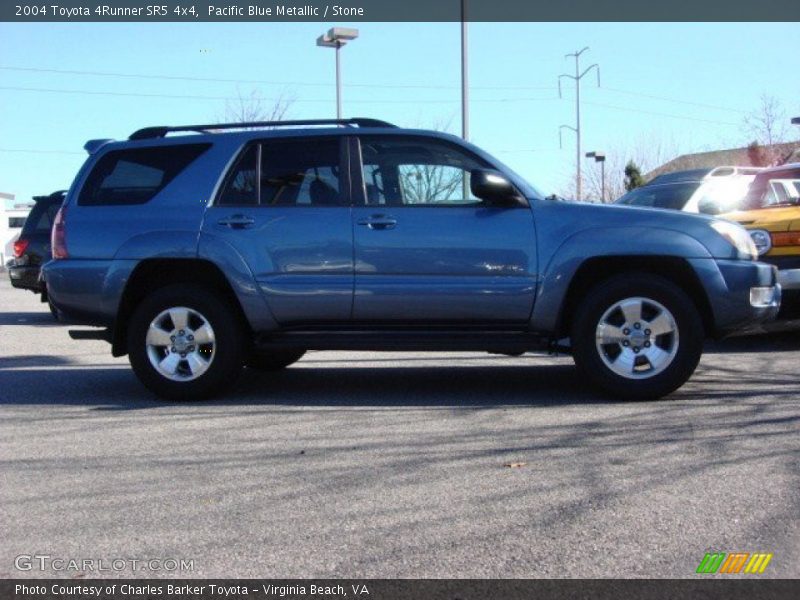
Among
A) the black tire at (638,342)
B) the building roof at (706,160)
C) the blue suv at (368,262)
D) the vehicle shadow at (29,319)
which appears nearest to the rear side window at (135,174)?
the blue suv at (368,262)

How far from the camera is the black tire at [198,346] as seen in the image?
7.56 metres

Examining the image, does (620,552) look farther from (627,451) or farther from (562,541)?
(627,451)

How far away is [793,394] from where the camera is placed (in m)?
7.52

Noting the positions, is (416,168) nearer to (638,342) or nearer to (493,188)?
(493,188)

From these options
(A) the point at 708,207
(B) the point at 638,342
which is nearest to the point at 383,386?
(B) the point at 638,342

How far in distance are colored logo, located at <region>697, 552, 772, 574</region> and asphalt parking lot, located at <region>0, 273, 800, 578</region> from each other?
5 cm

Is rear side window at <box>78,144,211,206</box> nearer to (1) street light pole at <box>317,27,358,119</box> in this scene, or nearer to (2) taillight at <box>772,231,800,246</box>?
(2) taillight at <box>772,231,800,246</box>

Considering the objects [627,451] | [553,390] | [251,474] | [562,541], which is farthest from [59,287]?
[562,541]

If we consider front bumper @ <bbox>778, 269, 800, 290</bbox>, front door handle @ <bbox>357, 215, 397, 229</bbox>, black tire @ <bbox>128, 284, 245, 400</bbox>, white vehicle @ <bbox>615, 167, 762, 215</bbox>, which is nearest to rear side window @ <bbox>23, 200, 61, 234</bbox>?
white vehicle @ <bbox>615, 167, 762, 215</bbox>

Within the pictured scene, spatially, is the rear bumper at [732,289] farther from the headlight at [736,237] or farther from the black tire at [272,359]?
the black tire at [272,359]

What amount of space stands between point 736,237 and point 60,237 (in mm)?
4882

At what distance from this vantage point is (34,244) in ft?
53.0

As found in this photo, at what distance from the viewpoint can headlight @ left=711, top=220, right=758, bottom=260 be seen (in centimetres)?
731

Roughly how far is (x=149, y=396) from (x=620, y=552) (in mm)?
4869
